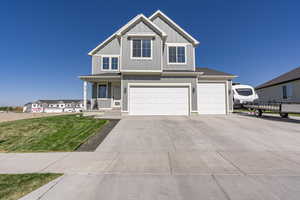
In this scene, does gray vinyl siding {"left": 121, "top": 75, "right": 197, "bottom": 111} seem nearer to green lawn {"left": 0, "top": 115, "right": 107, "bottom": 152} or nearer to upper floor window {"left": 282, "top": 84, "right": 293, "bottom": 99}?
green lawn {"left": 0, "top": 115, "right": 107, "bottom": 152}

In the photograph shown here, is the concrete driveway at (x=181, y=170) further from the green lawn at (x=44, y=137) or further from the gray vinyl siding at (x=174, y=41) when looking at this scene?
the gray vinyl siding at (x=174, y=41)

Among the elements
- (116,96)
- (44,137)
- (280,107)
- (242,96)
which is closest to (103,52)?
(116,96)

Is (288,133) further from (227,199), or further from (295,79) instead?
(295,79)

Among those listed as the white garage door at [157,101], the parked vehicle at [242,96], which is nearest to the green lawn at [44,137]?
the white garage door at [157,101]

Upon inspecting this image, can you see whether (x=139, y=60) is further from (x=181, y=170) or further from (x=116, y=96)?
(x=181, y=170)

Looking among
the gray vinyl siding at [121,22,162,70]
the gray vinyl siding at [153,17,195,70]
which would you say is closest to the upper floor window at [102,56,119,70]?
the gray vinyl siding at [121,22,162,70]

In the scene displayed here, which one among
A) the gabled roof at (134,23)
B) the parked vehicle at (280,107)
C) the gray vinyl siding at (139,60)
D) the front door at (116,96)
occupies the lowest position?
the parked vehicle at (280,107)

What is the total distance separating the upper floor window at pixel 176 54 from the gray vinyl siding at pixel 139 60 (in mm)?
2002

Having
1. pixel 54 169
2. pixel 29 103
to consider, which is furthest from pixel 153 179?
pixel 29 103

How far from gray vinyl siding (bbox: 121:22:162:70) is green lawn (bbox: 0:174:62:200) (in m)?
8.81

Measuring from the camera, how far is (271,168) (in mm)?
3480

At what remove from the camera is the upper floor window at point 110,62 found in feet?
48.7

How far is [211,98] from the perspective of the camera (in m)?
12.1

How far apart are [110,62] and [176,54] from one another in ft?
22.7
